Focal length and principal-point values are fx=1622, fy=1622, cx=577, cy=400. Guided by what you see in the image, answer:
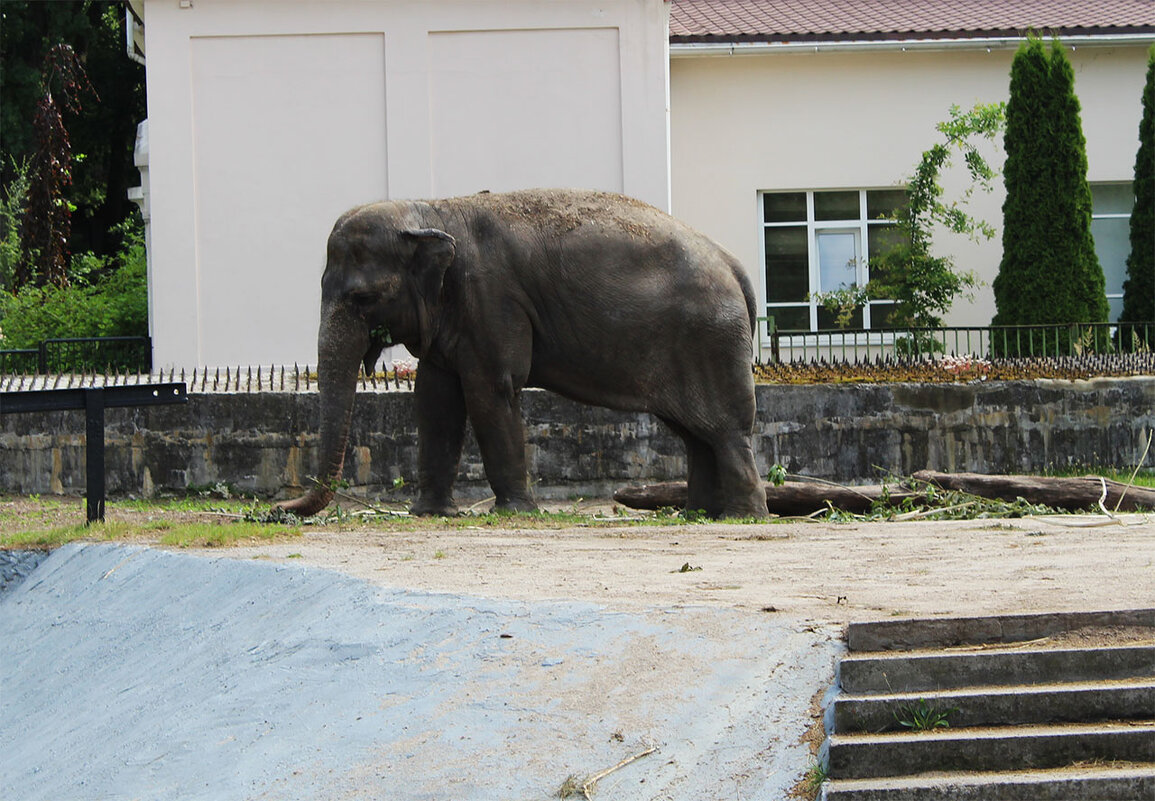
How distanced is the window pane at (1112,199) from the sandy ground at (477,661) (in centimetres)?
1738

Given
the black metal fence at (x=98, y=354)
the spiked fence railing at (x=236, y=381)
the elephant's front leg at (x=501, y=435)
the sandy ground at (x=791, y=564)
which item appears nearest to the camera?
the sandy ground at (x=791, y=564)

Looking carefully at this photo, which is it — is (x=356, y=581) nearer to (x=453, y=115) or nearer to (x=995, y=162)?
(x=453, y=115)

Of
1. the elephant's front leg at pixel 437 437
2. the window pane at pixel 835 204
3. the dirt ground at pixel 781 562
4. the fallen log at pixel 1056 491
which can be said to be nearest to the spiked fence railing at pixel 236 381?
the elephant's front leg at pixel 437 437

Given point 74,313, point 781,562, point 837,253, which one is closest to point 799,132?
point 837,253

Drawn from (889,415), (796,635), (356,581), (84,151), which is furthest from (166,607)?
(84,151)

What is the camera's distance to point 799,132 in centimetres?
2448

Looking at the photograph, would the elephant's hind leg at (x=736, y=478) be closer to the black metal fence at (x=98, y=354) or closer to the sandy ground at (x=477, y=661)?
the sandy ground at (x=477, y=661)

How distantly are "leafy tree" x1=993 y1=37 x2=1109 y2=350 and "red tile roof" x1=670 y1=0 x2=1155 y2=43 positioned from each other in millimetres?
1758

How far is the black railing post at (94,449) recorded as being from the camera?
10.9 meters

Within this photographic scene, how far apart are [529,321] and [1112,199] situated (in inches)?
637

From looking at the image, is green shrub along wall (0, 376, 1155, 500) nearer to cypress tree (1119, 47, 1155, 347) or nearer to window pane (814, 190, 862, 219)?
cypress tree (1119, 47, 1155, 347)

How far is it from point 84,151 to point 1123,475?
26.0 metres

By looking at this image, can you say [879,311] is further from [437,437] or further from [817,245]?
[437,437]

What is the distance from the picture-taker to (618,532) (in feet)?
33.3
